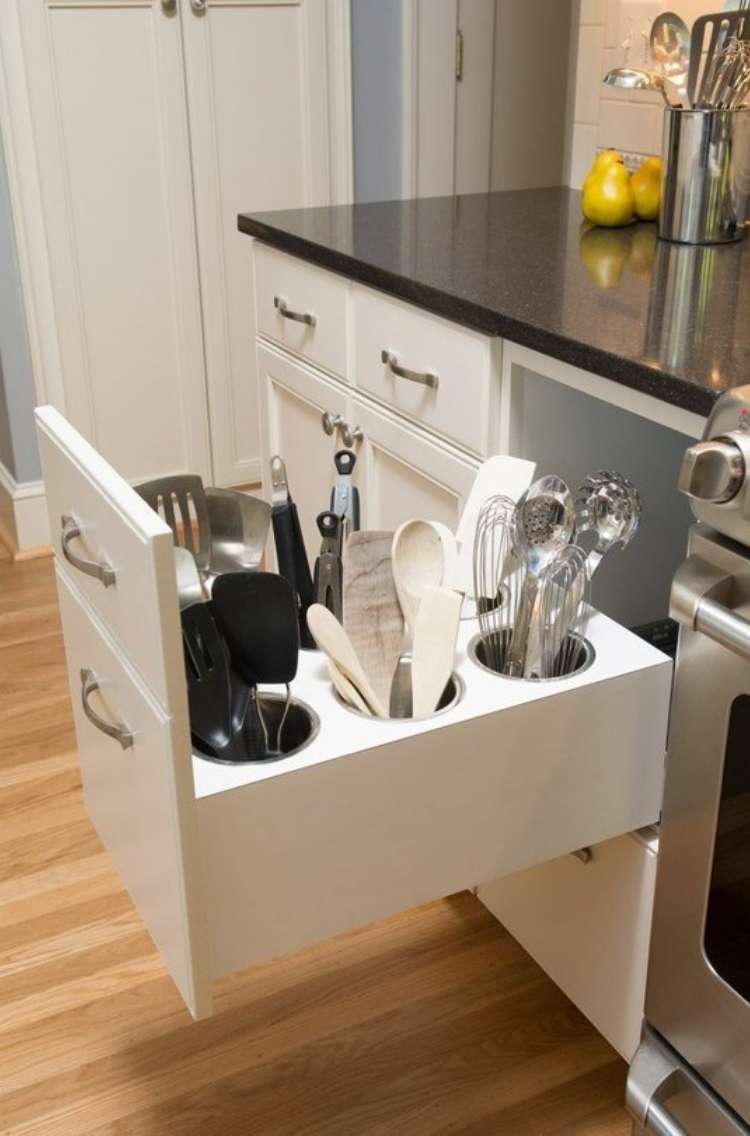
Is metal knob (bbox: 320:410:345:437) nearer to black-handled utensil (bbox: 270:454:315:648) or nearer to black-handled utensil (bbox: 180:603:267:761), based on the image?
black-handled utensil (bbox: 270:454:315:648)

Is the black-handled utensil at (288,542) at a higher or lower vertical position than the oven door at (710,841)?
higher

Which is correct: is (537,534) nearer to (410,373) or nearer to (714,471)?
(714,471)

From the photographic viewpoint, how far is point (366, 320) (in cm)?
165

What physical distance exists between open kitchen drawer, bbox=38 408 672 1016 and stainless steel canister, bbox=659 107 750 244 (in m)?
0.75

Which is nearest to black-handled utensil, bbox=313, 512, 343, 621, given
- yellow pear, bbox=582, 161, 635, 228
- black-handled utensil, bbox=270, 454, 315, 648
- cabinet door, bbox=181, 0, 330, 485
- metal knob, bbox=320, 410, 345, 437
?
black-handled utensil, bbox=270, 454, 315, 648

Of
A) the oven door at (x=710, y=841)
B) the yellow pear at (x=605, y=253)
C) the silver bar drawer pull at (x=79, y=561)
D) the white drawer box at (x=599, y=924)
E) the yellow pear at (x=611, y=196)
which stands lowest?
the white drawer box at (x=599, y=924)

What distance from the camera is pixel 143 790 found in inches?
37.7

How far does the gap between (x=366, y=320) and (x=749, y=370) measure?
2.28 feet

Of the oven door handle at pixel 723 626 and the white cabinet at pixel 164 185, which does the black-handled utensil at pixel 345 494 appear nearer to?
the oven door handle at pixel 723 626

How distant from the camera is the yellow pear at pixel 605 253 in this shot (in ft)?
4.82

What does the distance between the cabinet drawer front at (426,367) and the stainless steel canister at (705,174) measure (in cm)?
41

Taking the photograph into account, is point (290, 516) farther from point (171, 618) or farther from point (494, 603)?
point (171, 618)

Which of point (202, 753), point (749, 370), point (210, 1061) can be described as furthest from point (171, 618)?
point (210, 1061)

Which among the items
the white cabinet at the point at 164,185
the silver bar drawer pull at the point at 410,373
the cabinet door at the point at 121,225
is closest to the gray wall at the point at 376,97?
the white cabinet at the point at 164,185
